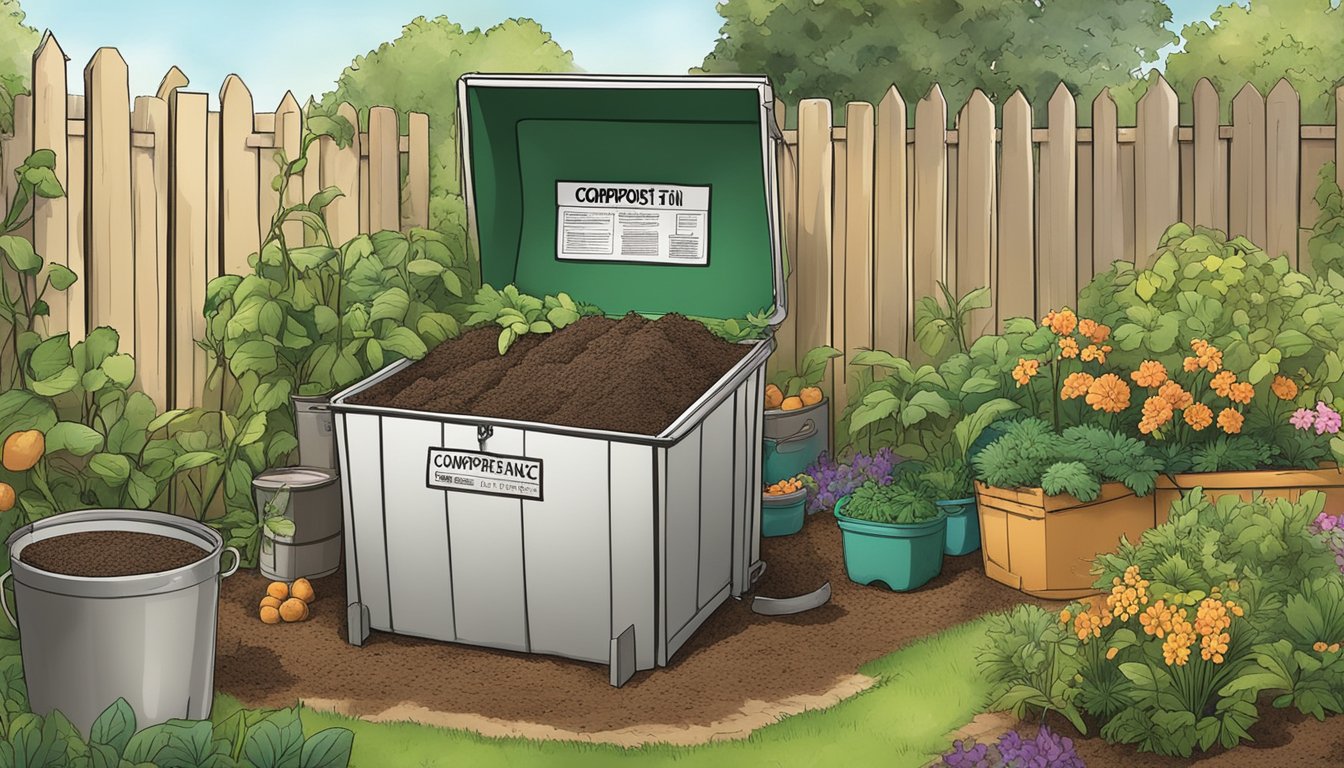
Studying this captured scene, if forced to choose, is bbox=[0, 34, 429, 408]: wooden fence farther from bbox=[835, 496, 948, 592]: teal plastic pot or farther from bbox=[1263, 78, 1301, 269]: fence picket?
bbox=[1263, 78, 1301, 269]: fence picket

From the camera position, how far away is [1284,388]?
5.41 m

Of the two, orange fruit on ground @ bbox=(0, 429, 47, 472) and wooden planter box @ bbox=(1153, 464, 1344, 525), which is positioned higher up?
orange fruit on ground @ bbox=(0, 429, 47, 472)

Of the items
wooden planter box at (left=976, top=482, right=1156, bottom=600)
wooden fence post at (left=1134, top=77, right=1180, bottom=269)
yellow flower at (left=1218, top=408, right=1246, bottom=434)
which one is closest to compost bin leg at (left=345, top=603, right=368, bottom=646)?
wooden planter box at (left=976, top=482, right=1156, bottom=600)

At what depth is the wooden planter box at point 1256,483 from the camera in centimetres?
531

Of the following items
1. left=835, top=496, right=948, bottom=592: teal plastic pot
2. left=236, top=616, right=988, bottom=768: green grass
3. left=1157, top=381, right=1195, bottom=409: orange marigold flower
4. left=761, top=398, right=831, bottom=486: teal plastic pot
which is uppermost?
left=1157, top=381, right=1195, bottom=409: orange marigold flower

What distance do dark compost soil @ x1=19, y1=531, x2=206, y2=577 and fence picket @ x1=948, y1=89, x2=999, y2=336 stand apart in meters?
3.74

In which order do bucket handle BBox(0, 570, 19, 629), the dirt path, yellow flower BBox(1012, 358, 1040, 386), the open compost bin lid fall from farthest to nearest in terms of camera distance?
the open compost bin lid → yellow flower BBox(1012, 358, 1040, 386) → the dirt path → bucket handle BBox(0, 570, 19, 629)

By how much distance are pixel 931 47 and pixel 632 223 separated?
33.7 ft

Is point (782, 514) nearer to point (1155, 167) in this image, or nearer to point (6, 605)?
point (1155, 167)

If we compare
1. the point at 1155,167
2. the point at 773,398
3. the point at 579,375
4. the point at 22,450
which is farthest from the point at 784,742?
the point at 1155,167

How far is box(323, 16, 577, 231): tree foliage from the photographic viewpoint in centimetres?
1720

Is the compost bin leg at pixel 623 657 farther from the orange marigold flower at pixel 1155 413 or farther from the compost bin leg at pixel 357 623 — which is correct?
the orange marigold flower at pixel 1155 413

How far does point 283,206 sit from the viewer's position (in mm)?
6270

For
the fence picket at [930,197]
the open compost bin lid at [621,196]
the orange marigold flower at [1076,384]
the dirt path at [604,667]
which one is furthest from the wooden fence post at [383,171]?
the orange marigold flower at [1076,384]
